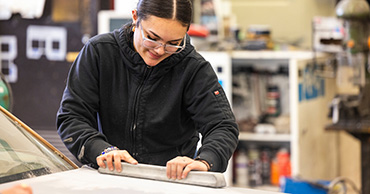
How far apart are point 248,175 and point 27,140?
3536mm

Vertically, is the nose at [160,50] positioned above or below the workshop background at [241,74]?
above

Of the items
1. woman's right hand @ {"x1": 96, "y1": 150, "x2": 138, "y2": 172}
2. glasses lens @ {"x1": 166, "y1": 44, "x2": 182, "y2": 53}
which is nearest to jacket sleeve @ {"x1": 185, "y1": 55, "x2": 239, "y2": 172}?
glasses lens @ {"x1": 166, "y1": 44, "x2": 182, "y2": 53}

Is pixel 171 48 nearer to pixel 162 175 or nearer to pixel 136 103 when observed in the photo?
pixel 136 103

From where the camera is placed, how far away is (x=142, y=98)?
182cm

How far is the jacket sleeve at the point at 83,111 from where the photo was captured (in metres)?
1.70

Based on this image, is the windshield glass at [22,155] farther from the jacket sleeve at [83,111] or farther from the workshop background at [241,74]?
the workshop background at [241,74]

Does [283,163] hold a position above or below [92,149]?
below

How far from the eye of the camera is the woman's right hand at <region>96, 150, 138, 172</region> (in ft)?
5.00

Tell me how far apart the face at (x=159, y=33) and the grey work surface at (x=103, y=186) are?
417 millimetres

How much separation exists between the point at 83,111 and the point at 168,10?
0.41 metres

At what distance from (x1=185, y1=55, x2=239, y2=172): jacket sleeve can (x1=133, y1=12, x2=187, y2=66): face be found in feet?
0.48

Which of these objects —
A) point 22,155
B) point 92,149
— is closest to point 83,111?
point 92,149

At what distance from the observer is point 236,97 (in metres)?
5.01

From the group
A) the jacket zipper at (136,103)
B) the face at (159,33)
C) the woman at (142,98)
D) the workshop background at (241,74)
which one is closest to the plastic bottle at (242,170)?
the workshop background at (241,74)
